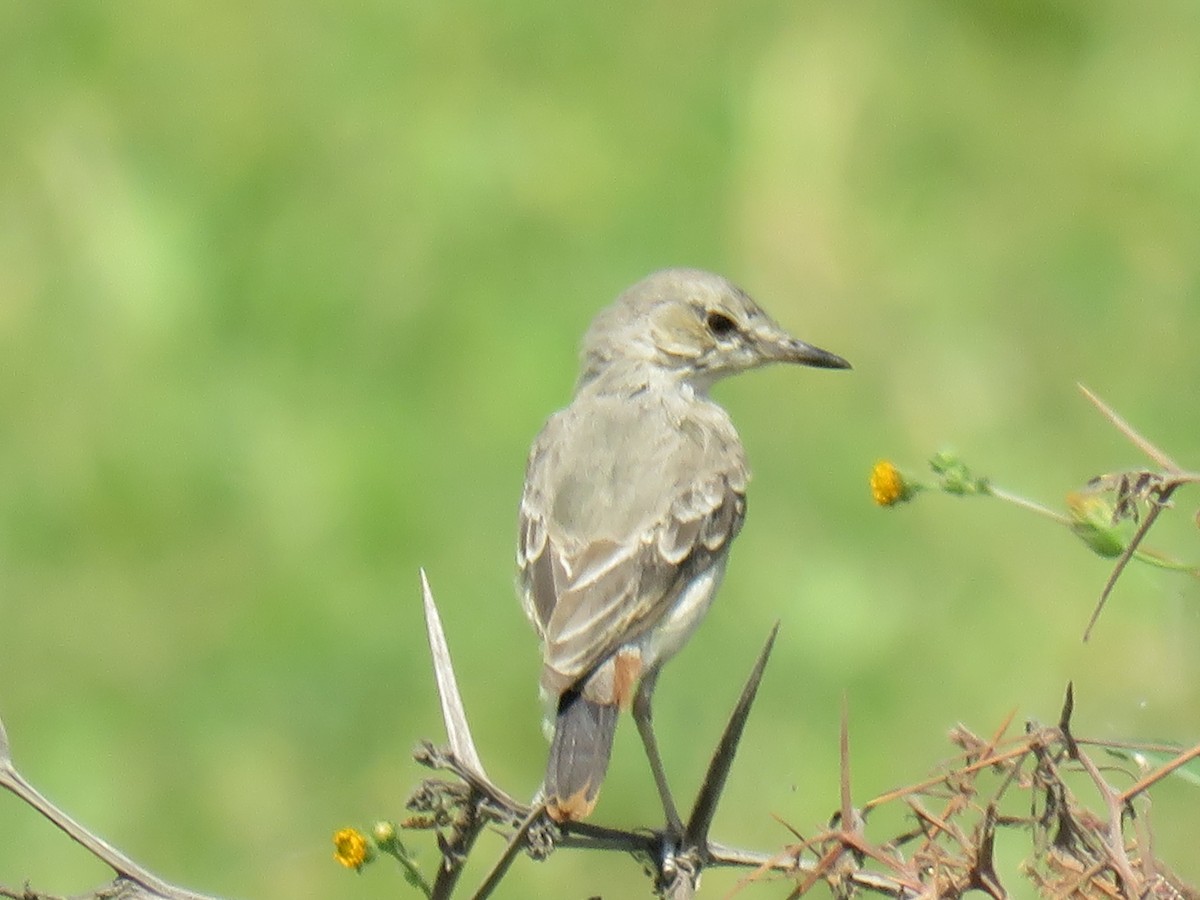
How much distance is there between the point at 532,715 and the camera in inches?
327

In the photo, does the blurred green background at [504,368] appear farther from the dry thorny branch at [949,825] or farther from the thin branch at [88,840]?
the thin branch at [88,840]

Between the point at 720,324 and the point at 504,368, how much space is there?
275 cm

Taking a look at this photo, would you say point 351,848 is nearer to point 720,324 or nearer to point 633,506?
point 633,506

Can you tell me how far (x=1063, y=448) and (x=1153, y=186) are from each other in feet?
6.02

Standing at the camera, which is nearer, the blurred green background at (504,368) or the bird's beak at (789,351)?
the bird's beak at (789,351)

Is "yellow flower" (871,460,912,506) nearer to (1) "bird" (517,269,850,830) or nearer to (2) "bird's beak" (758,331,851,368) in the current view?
(1) "bird" (517,269,850,830)

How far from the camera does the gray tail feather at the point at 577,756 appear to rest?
14.2 feet

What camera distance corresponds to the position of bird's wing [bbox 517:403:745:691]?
5223 millimetres

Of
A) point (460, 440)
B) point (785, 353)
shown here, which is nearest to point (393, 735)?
point (460, 440)

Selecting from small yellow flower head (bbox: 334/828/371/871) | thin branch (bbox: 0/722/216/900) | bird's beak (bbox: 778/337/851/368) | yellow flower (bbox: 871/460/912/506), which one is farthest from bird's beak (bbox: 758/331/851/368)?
thin branch (bbox: 0/722/216/900)

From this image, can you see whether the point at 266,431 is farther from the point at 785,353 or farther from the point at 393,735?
the point at 785,353

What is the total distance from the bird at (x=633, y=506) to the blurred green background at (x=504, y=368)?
1640mm

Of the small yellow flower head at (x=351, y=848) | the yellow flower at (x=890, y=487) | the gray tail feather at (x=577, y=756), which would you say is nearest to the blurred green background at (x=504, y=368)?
the gray tail feather at (x=577, y=756)

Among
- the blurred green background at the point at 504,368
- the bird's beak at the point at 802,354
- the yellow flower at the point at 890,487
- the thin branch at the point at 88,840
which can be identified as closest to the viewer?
the thin branch at the point at 88,840
